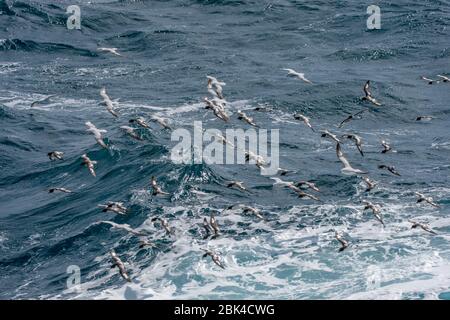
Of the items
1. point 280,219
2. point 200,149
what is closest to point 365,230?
point 280,219

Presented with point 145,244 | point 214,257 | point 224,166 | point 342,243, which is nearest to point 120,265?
point 145,244

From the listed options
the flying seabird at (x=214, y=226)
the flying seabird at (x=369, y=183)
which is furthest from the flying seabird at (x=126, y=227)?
the flying seabird at (x=369, y=183)

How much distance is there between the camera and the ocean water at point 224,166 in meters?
48.4

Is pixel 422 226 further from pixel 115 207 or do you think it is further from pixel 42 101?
pixel 42 101

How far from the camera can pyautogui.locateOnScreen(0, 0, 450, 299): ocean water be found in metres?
48.4

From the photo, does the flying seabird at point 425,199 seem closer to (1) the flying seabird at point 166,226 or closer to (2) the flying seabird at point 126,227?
(1) the flying seabird at point 166,226

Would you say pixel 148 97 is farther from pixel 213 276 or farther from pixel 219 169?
pixel 213 276

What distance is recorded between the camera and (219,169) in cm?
6050

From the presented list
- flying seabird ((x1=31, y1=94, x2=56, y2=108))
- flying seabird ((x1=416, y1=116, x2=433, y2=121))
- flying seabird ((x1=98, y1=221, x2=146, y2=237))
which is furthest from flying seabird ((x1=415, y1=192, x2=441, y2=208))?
flying seabird ((x1=31, y1=94, x2=56, y2=108))

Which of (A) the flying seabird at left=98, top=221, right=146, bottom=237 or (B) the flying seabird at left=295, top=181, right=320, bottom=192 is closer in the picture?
(A) the flying seabird at left=98, top=221, right=146, bottom=237

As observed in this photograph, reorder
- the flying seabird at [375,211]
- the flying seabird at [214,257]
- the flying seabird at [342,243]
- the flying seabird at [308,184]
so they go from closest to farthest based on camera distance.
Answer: the flying seabird at [214,257] → the flying seabird at [342,243] → the flying seabird at [375,211] → the flying seabird at [308,184]

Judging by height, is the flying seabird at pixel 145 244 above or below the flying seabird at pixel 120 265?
above

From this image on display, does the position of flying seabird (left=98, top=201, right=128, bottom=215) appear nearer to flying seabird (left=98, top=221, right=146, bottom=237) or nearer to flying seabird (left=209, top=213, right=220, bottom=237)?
flying seabird (left=98, top=221, right=146, bottom=237)

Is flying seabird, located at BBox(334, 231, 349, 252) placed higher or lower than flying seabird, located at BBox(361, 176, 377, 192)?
lower
